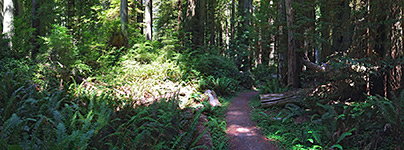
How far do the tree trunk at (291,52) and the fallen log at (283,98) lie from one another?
1.31 m

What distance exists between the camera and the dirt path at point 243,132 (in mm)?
4949

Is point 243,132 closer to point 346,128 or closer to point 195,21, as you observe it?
point 346,128

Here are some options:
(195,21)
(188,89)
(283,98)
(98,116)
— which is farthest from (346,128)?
(195,21)

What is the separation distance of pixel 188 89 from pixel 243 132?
3391 millimetres

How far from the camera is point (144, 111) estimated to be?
211 inches

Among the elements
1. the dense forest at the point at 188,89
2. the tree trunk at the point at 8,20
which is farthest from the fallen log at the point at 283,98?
the tree trunk at the point at 8,20

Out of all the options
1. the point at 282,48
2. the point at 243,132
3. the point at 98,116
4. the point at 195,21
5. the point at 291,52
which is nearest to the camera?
the point at 98,116

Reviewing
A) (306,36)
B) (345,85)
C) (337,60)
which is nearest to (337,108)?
(345,85)

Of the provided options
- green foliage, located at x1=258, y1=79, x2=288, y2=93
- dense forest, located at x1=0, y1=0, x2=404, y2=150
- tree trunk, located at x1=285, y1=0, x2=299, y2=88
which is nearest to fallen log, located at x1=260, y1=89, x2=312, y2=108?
dense forest, located at x1=0, y1=0, x2=404, y2=150

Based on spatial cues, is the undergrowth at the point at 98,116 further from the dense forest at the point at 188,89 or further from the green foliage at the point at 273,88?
the green foliage at the point at 273,88

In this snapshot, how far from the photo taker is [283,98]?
23.7 feet

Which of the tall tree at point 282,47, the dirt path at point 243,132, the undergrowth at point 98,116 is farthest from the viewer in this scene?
the tall tree at point 282,47

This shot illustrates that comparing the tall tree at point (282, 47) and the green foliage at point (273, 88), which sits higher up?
the tall tree at point (282, 47)

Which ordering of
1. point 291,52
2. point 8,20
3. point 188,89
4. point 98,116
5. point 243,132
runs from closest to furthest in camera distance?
point 98,116 < point 243,132 < point 291,52 < point 188,89 < point 8,20
